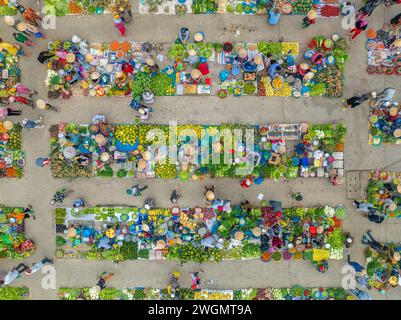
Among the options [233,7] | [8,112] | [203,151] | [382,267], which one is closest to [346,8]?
[233,7]

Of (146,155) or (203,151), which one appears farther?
(203,151)

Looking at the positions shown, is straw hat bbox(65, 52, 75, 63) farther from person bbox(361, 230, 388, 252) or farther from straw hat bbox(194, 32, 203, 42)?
person bbox(361, 230, 388, 252)

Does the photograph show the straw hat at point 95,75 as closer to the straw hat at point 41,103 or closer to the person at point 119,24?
the person at point 119,24

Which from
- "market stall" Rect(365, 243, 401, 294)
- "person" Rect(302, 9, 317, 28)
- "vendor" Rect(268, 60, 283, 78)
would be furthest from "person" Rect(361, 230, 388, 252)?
"person" Rect(302, 9, 317, 28)

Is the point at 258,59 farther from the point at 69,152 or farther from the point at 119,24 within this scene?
the point at 69,152

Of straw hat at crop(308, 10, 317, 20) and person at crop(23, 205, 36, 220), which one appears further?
person at crop(23, 205, 36, 220)

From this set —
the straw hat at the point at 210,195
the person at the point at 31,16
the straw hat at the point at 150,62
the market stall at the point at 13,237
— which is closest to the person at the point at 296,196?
the straw hat at the point at 210,195
